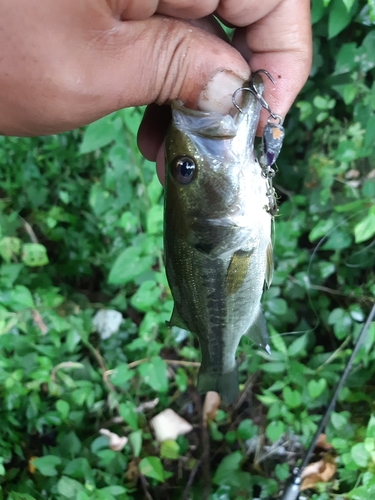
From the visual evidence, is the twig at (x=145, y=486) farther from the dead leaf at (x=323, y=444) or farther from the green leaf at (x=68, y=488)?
the dead leaf at (x=323, y=444)

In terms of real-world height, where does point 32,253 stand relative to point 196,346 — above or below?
above

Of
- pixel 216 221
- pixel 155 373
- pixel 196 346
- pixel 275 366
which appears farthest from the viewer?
pixel 196 346

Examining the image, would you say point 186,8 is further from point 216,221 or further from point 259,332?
point 259,332

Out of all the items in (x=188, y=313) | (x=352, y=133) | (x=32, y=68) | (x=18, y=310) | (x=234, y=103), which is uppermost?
(x=32, y=68)

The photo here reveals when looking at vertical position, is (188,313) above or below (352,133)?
below

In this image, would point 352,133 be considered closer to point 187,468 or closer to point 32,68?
point 32,68

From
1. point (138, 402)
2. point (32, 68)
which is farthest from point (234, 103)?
point (138, 402)

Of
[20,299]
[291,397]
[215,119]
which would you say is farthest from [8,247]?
[291,397]
